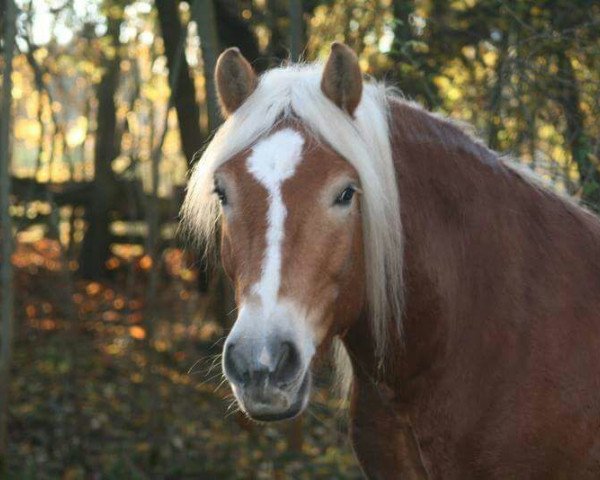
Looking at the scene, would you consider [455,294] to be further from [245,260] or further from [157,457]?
[157,457]

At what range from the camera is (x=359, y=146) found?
3021 mm

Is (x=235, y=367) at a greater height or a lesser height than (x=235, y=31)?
greater

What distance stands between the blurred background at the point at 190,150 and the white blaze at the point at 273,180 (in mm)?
1154

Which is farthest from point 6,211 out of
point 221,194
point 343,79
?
point 343,79

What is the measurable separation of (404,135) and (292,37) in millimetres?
2649

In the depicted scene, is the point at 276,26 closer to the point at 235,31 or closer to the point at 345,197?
the point at 235,31

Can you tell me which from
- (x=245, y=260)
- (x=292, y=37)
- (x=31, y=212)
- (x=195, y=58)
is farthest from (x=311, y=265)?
(x=31, y=212)

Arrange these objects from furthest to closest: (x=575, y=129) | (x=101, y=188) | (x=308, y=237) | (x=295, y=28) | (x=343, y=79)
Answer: (x=101, y=188)
(x=295, y=28)
(x=575, y=129)
(x=343, y=79)
(x=308, y=237)

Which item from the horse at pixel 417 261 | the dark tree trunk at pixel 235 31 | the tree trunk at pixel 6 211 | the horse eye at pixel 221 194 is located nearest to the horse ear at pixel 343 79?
the horse at pixel 417 261

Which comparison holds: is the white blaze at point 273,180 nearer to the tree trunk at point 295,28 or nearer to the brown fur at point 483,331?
the brown fur at point 483,331

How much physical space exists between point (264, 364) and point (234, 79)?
44.8 inches

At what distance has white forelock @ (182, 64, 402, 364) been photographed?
3.01 meters

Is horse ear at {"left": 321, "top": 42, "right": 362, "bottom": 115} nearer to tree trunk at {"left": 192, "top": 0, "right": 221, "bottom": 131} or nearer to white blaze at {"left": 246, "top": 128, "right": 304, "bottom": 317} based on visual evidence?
white blaze at {"left": 246, "top": 128, "right": 304, "bottom": 317}

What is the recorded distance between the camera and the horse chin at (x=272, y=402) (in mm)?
2646
